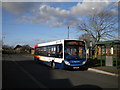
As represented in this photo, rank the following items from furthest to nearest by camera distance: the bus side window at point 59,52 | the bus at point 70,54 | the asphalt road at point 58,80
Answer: the bus side window at point 59,52 < the bus at point 70,54 < the asphalt road at point 58,80

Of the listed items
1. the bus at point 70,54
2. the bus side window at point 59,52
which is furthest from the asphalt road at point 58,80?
the bus side window at point 59,52

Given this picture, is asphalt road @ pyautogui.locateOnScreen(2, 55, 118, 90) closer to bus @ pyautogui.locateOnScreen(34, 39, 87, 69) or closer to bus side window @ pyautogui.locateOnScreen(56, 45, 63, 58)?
bus @ pyautogui.locateOnScreen(34, 39, 87, 69)

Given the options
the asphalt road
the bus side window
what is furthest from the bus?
the asphalt road

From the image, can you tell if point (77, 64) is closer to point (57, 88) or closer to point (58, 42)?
point (58, 42)

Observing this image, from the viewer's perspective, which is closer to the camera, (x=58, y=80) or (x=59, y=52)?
(x=58, y=80)

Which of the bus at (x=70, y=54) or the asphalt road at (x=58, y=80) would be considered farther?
the bus at (x=70, y=54)

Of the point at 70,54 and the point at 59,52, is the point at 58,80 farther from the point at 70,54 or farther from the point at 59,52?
the point at 59,52

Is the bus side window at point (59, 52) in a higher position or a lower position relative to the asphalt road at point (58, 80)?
higher

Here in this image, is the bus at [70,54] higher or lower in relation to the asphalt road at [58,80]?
higher

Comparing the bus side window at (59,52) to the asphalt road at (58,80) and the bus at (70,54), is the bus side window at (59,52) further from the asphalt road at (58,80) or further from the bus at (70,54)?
the asphalt road at (58,80)

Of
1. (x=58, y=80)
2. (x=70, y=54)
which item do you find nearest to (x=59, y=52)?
(x=70, y=54)

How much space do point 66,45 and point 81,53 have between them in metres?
1.57

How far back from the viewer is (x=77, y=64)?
45.0 ft

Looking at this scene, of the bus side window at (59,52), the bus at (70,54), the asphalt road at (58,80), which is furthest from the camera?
the bus side window at (59,52)
